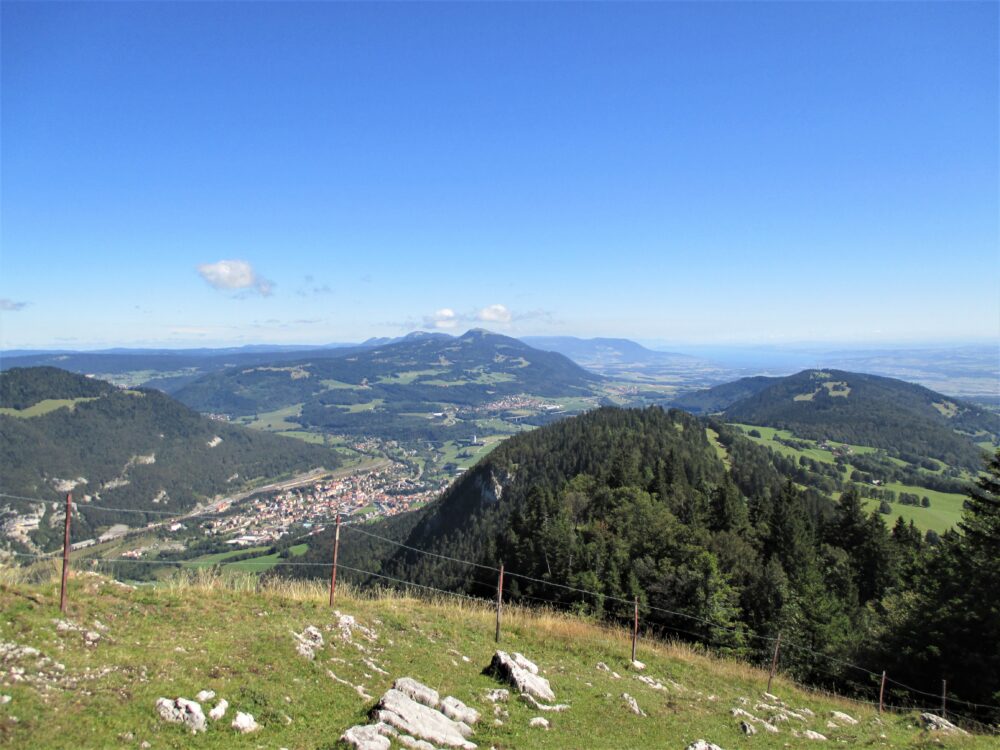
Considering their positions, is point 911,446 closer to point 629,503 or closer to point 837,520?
point 837,520

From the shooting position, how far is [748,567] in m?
36.7

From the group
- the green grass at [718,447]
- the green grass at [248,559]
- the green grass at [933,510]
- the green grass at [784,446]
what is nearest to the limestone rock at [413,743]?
the green grass at [718,447]

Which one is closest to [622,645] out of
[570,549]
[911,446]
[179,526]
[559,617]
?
[559,617]

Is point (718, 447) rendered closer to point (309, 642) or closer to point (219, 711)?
point (309, 642)

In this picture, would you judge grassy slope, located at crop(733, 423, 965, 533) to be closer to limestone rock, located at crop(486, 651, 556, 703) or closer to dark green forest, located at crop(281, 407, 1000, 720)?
dark green forest, located at crop(281, 407, 1000, 720)

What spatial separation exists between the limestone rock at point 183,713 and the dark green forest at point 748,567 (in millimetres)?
16320

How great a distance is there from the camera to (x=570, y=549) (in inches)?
1475

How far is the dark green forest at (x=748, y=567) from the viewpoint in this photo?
2316 cm

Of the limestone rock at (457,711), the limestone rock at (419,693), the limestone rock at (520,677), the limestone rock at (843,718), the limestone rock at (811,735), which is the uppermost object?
the limestone rock at (419,693)

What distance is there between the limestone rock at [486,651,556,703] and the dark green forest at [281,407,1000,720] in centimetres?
937

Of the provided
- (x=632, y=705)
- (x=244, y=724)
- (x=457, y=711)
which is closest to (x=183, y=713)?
(x=244, y=724)

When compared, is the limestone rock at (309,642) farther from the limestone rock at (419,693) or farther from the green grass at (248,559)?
the green grass at (248,559)

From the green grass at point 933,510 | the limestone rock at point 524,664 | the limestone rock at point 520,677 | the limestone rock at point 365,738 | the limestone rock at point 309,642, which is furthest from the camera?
the green grass at point 933,510

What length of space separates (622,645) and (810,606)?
22.0 metres
